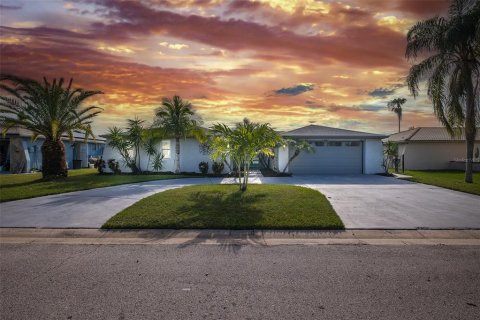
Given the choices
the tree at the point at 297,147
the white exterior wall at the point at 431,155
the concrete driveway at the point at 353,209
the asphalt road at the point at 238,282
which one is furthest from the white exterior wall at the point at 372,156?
the asphalt road at the point at 238,282

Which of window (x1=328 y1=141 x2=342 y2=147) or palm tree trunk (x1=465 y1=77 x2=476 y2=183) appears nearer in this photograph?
palm tree trunk (x1=465 y1=77 x2=476 y2=183)

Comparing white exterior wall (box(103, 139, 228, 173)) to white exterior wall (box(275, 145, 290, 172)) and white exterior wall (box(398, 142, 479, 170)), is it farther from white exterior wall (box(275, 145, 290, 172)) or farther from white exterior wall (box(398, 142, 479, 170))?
white exterior wall (box(398, 142, 479, 170))

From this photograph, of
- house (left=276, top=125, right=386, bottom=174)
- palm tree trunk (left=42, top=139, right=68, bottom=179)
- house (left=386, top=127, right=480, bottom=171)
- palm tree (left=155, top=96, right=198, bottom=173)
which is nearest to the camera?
palm tree trunk (left=42, top=139, right=68, bottom=179)

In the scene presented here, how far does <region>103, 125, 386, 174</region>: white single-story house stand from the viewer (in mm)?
21891

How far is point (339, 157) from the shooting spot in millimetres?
22250

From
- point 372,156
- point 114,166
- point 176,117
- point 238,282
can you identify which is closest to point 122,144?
point 114,166

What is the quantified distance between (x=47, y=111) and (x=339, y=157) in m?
19.0

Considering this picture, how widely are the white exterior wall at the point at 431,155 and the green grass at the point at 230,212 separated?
71.9 feet

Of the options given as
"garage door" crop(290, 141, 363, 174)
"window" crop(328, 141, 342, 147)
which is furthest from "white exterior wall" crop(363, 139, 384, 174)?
"window" crop(328, 141, 342, 147)

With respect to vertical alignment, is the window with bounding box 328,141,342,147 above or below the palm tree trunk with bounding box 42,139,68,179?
above

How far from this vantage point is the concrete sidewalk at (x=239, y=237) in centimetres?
648

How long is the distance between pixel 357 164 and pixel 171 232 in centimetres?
1825

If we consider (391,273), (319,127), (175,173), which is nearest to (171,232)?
(391,273)

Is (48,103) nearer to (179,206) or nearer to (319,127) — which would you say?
(179,206)
